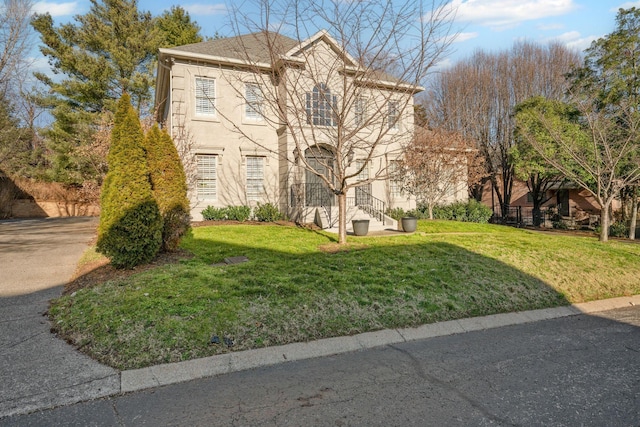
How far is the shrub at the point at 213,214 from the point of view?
1534cm

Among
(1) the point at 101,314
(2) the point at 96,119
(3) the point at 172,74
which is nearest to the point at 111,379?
(1) the point at 101,314

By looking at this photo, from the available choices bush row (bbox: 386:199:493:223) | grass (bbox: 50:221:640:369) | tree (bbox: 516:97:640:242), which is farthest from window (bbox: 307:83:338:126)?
bush row (bbox: 386:199:493:223)

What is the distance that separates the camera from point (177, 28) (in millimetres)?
32531

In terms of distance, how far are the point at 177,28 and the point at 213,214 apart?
24.9 m

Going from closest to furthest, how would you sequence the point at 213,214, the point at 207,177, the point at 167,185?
1. the point at 167,185
2. the point at 213,214
3. the point at 207,177

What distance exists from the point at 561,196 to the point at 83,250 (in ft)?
113

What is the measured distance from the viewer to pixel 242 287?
5.64 metres

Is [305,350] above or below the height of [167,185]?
below

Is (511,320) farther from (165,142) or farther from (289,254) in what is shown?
(165,142)

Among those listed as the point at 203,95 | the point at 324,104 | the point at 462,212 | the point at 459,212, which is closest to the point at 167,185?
the point at 324,104

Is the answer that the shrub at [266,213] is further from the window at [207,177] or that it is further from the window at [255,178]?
the window at [207,177]

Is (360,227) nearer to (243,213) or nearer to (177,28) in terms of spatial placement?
(243,213)

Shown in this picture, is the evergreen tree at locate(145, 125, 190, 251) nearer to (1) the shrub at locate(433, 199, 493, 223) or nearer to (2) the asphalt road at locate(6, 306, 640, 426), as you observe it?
(2) the asphalt road at locate(6, 306, 640, 426)

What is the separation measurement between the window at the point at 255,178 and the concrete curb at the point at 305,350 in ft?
A: 40.5
